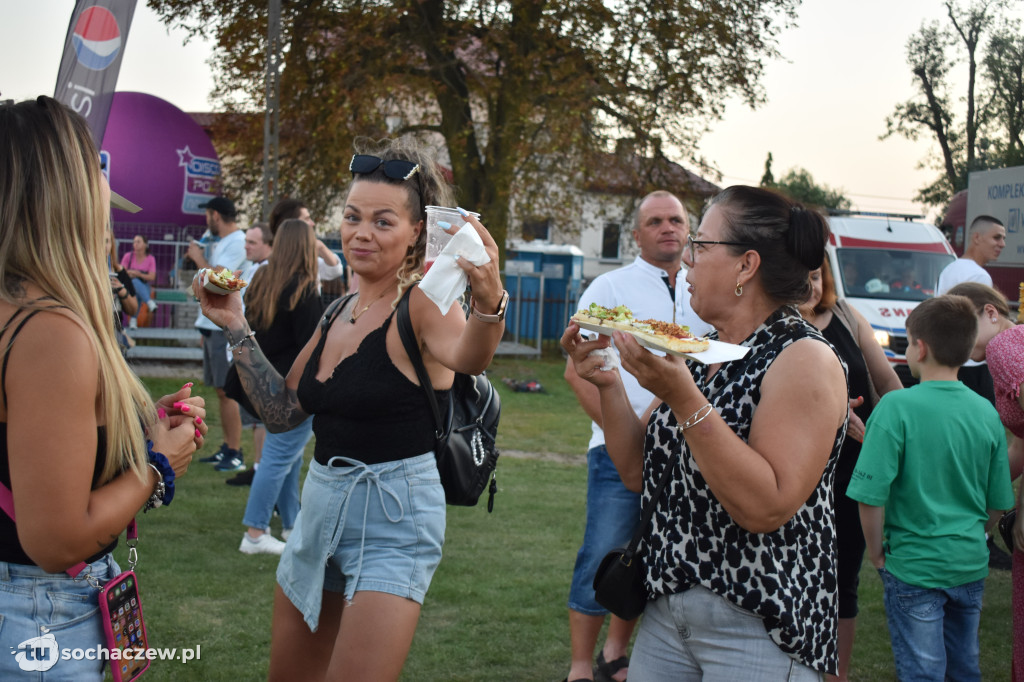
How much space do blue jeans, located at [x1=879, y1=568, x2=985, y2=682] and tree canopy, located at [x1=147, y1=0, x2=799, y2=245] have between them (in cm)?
1551

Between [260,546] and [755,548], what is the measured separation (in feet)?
15.5

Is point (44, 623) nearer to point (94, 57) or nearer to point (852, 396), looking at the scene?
point (852, 396)

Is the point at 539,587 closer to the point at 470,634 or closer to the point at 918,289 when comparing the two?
the point at 470,634

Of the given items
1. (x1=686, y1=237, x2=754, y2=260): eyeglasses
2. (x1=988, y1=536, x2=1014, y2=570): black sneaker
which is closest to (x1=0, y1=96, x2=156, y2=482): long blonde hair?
(x1=686, y1=237, x2=754, y2=260): eyeglasses

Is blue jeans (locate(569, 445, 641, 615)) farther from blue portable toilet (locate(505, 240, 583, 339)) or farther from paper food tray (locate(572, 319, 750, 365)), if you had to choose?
blue portable toilet (locate(505, 240, 583, 339))

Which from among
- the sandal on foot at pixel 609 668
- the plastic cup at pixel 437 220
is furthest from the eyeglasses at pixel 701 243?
the sandal on foot at pixel 609 668

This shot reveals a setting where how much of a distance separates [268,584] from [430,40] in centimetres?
1549

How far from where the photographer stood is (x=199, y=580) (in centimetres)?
556

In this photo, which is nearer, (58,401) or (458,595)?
(58,401)

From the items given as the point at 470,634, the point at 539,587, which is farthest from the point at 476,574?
the point at 470,634

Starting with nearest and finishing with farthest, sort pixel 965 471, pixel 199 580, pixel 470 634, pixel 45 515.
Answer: pixel 45 515
pixel 965 471
pixel 470 634
pixel 199 580

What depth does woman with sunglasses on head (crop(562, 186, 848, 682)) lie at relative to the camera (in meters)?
2.10

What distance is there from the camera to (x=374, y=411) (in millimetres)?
2758

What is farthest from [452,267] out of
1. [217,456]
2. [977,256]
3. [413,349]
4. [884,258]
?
[884,258]
